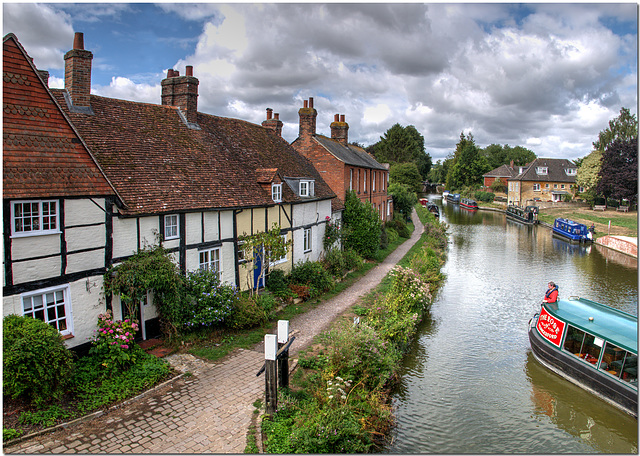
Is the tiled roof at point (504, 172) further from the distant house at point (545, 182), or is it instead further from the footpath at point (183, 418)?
the footpath at point (183, 418)

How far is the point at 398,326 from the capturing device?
1297 centimetres

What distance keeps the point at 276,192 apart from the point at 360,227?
8905 mm

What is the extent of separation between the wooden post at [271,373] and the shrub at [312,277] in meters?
9.04

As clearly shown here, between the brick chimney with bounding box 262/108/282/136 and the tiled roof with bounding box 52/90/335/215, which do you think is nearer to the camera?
the tiled roof with bounding box 52/90/335/215

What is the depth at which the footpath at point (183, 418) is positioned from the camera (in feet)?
24.9

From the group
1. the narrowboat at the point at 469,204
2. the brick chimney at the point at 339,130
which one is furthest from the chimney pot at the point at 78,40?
the narrowboat at the point at 469,204

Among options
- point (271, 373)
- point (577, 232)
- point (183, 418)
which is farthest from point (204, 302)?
point (577, 232)

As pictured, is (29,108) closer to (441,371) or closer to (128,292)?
(128,292)

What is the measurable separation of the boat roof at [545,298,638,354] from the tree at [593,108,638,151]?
177 feet

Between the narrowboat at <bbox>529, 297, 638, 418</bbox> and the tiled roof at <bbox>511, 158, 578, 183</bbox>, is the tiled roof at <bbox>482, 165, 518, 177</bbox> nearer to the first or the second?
the tiled roof at <bbox>511, 158, 578, 183</bbox>

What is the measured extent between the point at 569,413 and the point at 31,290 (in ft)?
45.3

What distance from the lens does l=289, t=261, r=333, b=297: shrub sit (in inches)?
717

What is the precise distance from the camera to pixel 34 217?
30.7ft

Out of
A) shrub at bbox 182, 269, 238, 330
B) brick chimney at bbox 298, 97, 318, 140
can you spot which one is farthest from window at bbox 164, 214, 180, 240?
brick chimney at bbox 298, 97, 318, 140
